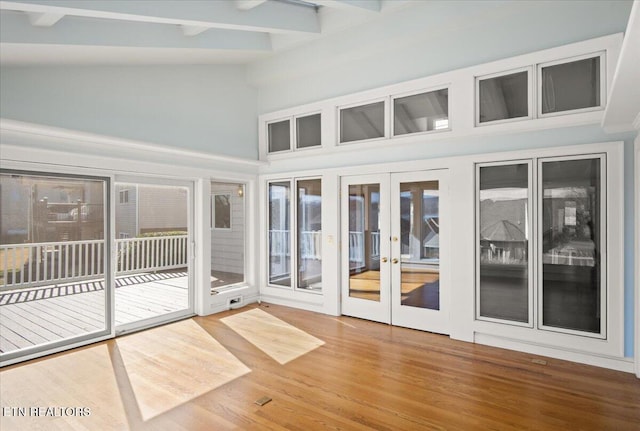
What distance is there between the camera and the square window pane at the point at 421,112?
4.71m

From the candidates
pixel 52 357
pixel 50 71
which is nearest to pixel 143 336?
pixel 52 357

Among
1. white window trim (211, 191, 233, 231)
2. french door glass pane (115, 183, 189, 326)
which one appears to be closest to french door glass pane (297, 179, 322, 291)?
white window trim (211, 191, 233, 231)

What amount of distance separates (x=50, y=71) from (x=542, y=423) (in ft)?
19.1

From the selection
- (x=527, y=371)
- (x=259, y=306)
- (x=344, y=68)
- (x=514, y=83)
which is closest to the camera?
(x=527, y=371)

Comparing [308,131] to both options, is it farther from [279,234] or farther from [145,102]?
[145,102]

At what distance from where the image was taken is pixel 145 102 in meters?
4.88

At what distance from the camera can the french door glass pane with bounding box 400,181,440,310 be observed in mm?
4793

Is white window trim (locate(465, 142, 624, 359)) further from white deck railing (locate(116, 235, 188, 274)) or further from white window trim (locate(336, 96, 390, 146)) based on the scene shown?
white deck railing (locate(116, 235, 188, 274))

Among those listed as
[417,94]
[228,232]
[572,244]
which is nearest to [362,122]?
[417,94]

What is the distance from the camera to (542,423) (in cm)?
274

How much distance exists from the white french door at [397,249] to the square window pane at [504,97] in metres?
0.90

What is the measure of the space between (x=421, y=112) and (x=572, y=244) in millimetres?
2418

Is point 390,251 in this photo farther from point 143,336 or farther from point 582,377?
point 143,336

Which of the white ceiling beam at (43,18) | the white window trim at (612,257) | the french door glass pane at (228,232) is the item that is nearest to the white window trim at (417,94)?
the white window trim at (612,257)
